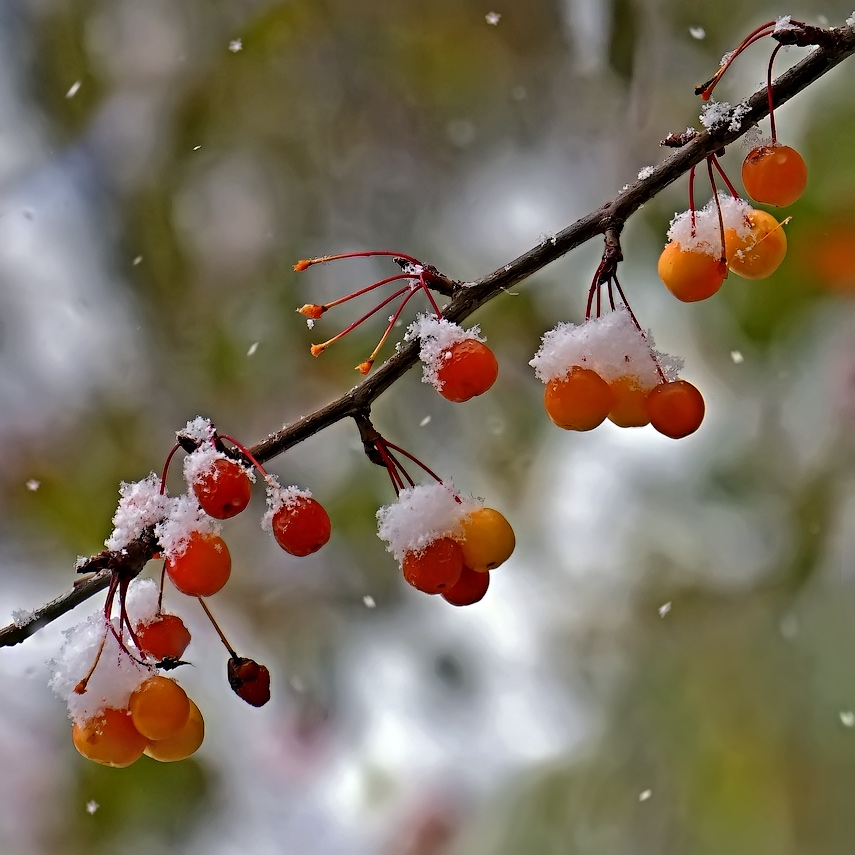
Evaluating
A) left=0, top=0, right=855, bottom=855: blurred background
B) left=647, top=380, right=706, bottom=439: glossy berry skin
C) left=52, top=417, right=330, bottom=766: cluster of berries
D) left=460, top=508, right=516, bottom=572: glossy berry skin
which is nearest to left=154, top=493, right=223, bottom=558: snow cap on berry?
left=52, top=417, right=330, bottom=766: cluster of berries

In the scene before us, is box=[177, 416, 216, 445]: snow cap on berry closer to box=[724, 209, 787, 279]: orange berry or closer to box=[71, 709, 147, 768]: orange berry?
box=[71, 709, 147, 768]: orange berry

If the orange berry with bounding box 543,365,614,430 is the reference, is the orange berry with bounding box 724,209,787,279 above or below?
above

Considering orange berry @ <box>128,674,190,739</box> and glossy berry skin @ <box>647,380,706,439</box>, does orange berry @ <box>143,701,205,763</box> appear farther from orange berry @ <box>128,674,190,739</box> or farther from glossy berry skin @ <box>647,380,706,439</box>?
glossy berry skin @ <box>647,380,706,439</box>

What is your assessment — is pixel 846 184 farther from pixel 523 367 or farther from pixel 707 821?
pixel 707 821

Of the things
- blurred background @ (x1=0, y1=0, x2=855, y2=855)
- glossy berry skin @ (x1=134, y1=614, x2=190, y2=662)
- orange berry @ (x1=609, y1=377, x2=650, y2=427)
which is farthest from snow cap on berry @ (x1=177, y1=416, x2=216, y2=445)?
blurred background @ (x1=0, y1=0, x2=855, y2=855)

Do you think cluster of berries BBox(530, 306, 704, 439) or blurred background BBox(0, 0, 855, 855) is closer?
cluster of berries BBox(530, 306, 704, 439)

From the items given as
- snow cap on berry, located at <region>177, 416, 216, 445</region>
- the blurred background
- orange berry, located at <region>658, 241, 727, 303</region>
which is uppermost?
the blurred background
